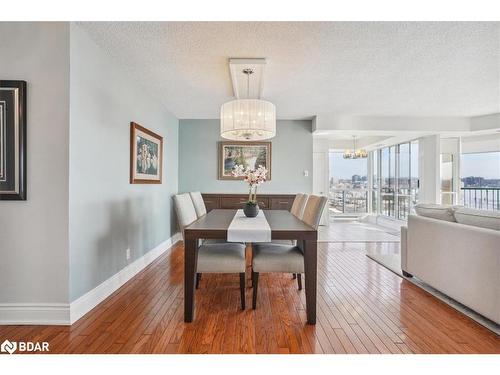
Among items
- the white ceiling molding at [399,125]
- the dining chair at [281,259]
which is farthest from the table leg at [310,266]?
the white ceiling molding at [399,125]

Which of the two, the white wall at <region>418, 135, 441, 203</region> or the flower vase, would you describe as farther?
the white wall at <region>418, 135, 441, 203</region>

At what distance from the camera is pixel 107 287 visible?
2.52 metres

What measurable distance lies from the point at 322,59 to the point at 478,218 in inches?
77.3

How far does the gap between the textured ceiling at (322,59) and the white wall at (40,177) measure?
41cm

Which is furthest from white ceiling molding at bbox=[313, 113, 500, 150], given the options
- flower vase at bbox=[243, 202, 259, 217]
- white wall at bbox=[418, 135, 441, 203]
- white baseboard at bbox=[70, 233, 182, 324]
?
white baseboard at bbox=[70, 233, 182, 324]

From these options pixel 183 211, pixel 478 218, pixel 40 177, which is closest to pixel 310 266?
pixel 183 211

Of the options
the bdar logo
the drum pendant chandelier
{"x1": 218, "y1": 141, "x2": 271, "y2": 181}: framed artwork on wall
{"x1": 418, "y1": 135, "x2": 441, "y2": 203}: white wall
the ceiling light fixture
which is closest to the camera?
the bdar logo

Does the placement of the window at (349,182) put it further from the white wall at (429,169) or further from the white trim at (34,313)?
the white trim at (34,313)

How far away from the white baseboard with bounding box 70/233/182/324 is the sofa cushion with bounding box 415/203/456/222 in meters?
3.26

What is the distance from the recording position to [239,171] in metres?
2.79

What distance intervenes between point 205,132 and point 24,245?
142 inches

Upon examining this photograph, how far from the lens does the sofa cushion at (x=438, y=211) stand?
2559mm

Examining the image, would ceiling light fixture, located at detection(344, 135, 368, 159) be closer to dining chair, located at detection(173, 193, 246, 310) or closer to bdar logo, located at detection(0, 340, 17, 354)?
dining chair, located at detection(173, 193, 246, 310)

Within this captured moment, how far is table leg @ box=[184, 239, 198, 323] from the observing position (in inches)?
80.1
